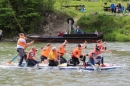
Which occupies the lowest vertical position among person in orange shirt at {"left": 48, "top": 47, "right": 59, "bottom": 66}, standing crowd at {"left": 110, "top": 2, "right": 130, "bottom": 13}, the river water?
the river water

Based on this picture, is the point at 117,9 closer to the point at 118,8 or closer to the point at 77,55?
the point at 118,8

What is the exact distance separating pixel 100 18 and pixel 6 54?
63.5 ft

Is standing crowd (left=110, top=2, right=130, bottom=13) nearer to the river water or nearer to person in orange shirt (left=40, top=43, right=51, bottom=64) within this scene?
the river water

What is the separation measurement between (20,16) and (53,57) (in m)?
24.3

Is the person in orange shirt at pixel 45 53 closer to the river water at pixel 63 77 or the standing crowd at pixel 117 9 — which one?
the river water at pixel 63 77

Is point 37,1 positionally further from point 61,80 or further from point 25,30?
point 61,80

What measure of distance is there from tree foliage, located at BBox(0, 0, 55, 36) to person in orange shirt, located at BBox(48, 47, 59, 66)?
23.5m

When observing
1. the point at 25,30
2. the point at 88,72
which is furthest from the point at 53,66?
the point at 25,30

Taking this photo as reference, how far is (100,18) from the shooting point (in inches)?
2040

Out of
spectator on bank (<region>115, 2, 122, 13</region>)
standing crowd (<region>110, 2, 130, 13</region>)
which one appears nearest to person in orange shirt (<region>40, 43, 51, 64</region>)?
standing crowd (<region>110, 2, 130, 13</region>)

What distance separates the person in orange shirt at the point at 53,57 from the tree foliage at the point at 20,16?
23547 mm

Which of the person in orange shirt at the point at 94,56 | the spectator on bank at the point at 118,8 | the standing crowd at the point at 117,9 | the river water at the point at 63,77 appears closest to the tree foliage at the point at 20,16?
the standing crowd at the point at 117,9

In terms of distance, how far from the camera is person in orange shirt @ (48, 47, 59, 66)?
2609 cm

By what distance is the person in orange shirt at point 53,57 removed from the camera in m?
26.1
